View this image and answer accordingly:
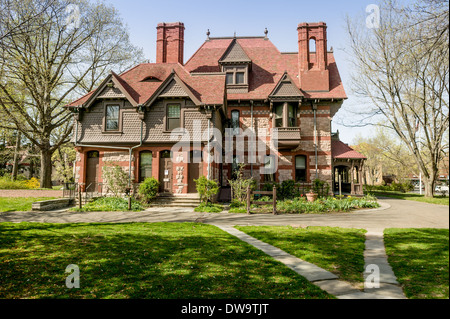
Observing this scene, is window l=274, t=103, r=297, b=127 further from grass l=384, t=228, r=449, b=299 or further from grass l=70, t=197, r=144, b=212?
grass l=384, t=228, r=449, b=299

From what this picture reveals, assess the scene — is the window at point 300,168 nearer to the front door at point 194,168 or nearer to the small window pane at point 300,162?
the small window pane at point 300,162

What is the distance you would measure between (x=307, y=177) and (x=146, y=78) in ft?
52.6

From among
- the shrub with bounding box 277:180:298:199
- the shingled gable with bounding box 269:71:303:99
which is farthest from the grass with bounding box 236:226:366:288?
the shingled gable with bounding box 269:71:303:99

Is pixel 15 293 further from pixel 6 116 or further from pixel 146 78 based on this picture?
pixel 6 116

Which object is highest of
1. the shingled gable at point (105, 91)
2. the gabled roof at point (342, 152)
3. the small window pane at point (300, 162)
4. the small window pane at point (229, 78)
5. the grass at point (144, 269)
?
the small window pane at point (229, 78)

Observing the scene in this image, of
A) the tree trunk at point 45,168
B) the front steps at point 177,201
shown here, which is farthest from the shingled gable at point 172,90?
the tree trunk at point 45,168

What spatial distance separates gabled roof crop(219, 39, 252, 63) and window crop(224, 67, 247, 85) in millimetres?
709

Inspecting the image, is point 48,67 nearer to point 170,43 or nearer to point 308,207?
point 170,43

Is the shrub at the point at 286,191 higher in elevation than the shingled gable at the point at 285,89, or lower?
lower

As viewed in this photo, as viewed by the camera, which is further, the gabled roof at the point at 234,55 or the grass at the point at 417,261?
the gabled roof at the point at 234,55

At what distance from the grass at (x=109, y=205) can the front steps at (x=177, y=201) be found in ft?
4.32

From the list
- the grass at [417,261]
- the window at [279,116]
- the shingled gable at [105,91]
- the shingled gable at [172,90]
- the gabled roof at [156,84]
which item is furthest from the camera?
the window at [279,116]

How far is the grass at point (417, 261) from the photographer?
366 centimetres

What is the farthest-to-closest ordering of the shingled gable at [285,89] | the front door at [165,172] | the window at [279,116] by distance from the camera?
1. the window at [279,116]
2. the shingled gable at [285,89]
3. the front door at [165,172]
